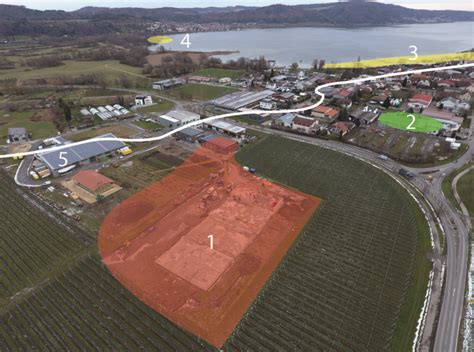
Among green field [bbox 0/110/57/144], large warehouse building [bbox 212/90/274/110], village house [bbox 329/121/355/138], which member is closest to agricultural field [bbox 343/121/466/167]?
village house [bbox 329/121/355/138]

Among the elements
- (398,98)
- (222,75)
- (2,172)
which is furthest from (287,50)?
(2,172)

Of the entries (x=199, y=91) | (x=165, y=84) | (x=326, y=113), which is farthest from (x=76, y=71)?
(x=326, y=113)

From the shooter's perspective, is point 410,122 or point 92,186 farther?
point 410,122

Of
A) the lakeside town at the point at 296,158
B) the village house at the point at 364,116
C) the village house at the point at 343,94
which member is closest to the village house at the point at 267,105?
the lakeside town at the point at 296,158

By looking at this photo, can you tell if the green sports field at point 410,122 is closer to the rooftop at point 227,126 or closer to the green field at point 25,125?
the rooftop at point 227,126

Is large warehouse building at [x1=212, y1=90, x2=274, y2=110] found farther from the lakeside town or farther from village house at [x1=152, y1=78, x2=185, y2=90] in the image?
village house at [x1=152, y1=78, x2=185, y2=90]

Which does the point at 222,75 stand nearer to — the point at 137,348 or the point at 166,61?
the point at 166,61

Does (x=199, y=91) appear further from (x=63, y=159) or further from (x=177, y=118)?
(x=63, y=159)
